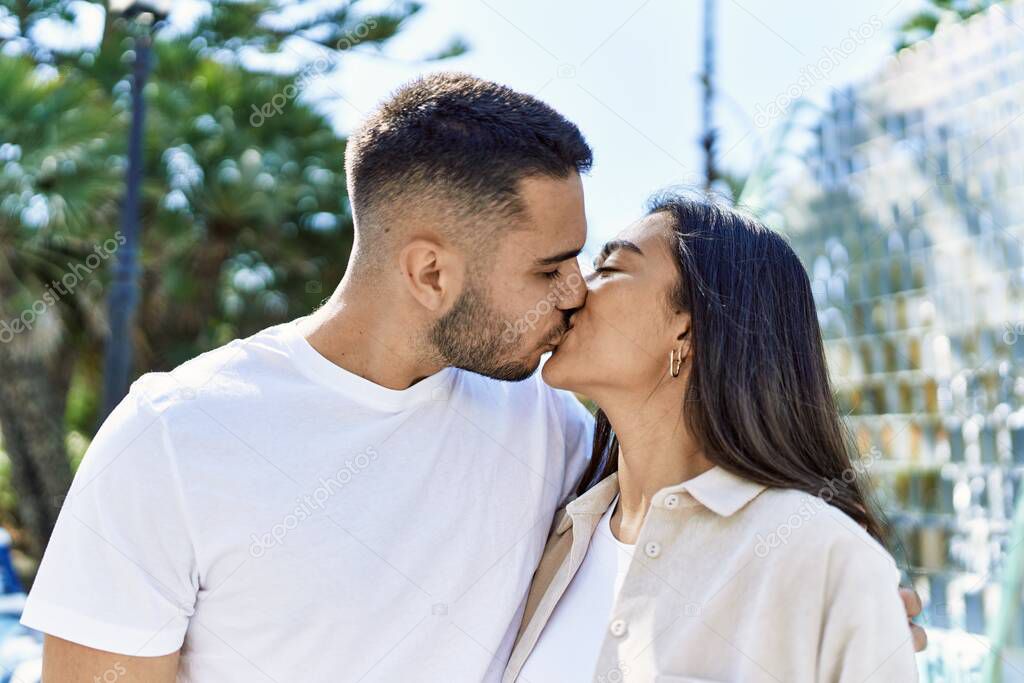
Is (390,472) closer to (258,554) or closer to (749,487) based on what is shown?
(258,554)

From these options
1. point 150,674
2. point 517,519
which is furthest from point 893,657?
point 150,674

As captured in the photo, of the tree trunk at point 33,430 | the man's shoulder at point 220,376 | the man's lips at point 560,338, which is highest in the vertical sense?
the man's shoulder at point 220,376

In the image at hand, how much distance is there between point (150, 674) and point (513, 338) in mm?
815

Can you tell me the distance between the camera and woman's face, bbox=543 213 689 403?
1.91 m

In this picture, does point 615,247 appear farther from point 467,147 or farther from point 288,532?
point 288,532

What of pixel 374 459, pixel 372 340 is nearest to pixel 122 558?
pixel 374 459

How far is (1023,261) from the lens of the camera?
325 cm

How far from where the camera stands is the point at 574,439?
2.27m

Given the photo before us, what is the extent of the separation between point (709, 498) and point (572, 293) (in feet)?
1.46

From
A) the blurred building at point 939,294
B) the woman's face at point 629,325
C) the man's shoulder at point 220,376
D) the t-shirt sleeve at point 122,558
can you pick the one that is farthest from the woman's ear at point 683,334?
the blurred building at point 939,294

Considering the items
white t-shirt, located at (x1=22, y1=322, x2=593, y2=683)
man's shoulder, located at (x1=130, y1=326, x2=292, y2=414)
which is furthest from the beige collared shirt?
man's shoulder, located at (x1=130, y1=326, x2=292, y2=414)

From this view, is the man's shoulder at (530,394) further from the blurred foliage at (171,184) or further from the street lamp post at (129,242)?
the blurred foliage at (171,184)

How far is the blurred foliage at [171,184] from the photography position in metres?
8.24

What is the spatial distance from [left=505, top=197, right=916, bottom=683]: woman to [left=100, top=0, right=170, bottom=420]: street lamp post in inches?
198
